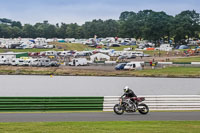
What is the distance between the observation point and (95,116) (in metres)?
24.2

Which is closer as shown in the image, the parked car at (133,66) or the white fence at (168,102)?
the white fence at (168,102)

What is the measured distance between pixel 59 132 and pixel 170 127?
17.4 ft

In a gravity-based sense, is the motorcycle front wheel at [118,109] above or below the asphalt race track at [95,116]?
above

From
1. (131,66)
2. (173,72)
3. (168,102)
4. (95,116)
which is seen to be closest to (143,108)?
(168,102)

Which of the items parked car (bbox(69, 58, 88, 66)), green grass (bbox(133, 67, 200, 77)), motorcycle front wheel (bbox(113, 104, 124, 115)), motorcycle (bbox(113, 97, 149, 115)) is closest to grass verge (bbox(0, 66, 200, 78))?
green grass (bbox(133, 67, 200, 77))

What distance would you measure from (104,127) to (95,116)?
16.3 ft

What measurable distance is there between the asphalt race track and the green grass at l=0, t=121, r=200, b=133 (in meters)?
1.75

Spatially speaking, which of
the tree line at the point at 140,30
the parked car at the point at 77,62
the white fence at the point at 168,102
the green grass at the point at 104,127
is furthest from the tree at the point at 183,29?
the green grass at the point at 104,127

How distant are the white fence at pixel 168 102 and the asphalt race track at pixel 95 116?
129 cm

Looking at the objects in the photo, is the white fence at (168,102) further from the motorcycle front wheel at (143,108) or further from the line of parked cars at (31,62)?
the line of parked cars at (31,62)

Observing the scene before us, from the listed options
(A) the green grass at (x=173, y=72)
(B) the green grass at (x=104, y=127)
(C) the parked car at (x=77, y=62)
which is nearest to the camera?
(B) the green grass at (x=104, y=127)

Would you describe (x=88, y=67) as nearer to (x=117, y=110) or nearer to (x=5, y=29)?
(x=117, y=110)

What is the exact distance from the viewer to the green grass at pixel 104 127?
1820 centimetres

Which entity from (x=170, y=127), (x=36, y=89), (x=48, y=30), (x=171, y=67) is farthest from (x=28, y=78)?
Result: (x=48, y=30)
